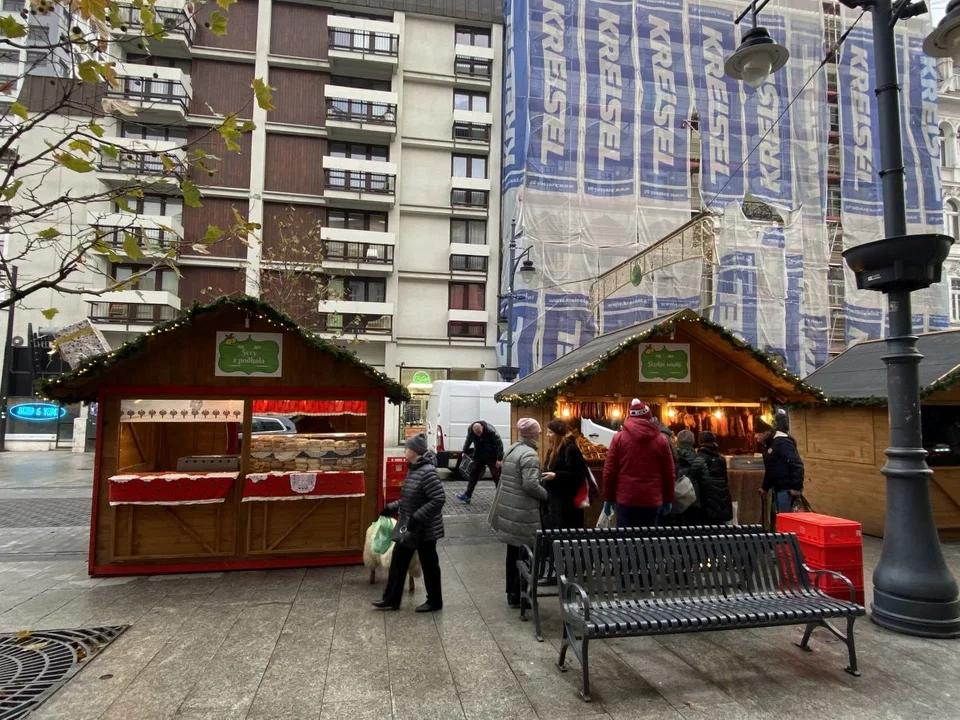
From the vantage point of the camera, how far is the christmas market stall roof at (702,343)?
755 centimetres

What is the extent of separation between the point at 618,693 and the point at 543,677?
53 cm

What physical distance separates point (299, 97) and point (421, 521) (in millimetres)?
29333

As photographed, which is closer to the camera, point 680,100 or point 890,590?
point 890,590

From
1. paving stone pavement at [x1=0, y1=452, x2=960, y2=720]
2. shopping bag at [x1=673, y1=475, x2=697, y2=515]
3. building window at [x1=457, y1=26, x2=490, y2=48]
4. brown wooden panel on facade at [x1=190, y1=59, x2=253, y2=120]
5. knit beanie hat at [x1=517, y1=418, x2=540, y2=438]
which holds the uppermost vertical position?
building window at [x1=457, y1=26, x2=490, y2=48]

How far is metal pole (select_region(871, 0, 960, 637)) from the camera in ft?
15.5

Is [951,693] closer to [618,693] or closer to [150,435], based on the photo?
[618,693]

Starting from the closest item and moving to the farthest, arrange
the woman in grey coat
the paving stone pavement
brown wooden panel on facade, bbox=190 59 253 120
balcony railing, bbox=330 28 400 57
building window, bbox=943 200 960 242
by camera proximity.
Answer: the paving stone pavement
the woman in grey coat
brown wooden panel on facade, bbox=190 59 253 120
building window, bbox=943 200 960 242
balcony railing, bbox=330 28 400 57

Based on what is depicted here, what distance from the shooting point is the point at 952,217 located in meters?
28.3

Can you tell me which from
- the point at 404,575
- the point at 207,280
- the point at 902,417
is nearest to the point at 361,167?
the point at 207,280

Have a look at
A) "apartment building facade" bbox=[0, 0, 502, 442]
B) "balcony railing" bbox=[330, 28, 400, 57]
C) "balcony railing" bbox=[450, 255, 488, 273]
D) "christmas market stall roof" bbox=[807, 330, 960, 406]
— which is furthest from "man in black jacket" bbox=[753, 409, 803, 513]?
"balcony railing" bbox=[330, 28, 400, 57]

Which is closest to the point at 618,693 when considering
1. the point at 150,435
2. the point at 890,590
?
the point at 890,590

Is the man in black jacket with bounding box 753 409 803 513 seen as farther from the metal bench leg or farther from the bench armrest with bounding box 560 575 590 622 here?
the bench armrest with bounding box 560 575 590 622

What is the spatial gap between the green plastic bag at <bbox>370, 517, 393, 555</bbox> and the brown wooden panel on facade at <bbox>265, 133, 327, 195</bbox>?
25.7 meters

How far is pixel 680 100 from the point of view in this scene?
2606cm
